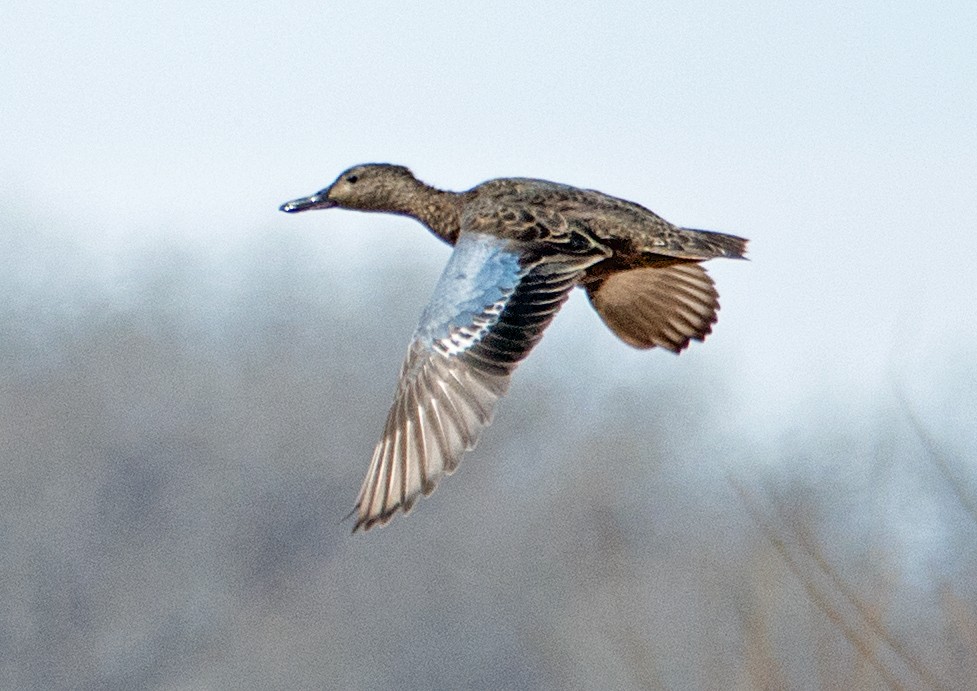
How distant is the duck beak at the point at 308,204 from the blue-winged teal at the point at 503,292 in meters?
0.01

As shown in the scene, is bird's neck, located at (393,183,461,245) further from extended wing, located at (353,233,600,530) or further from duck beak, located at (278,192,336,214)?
extended wing, located at (353,233,600,530)

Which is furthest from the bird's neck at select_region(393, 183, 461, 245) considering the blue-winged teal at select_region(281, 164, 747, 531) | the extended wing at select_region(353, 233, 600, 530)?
the extended wing at select_region(353, 233, 600, 530)

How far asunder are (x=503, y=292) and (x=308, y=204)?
1739mm

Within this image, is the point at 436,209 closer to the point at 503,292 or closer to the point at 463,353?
the point at 503,292

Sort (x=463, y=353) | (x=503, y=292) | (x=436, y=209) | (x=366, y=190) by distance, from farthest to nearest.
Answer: (x=366, y=190) → (x=436, y=209) → (x=503, y=292) → (x=463, y=353)

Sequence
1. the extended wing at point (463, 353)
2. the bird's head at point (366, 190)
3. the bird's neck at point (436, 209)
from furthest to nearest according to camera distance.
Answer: the bird's head at point (366, 190) → the bird's neck at point (436, 209) → the extended wing at point (463, 353)

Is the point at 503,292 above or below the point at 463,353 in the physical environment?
above

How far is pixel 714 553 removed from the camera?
52.1m

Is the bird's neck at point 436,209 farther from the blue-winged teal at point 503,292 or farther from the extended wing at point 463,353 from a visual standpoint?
the extended wing at point 463,353

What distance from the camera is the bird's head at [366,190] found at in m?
9.60

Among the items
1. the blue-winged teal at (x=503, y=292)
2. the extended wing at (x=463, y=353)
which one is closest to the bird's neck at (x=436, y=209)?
the blue-winged teal at (x=503, y=292)

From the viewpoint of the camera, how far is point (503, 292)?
8086 mm

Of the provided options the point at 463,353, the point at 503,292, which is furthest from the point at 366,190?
the point at 463,353

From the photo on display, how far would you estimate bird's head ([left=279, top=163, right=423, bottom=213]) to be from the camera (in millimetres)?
9602
